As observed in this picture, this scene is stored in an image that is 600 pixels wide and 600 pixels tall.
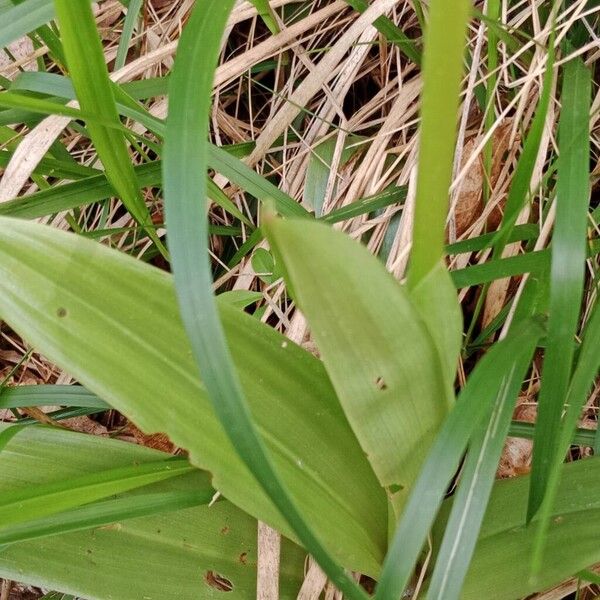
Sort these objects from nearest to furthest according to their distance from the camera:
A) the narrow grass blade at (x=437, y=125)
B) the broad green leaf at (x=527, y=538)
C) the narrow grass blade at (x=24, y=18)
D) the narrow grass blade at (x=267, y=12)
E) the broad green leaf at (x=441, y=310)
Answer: the narrow grass blade at (x=437, y=125) < the broad green leaf at (x=441, y=310) < the broad green leaf at (x=527, y=538) < the narrow grass blade at (x=24, y=18) < the narrow grass blade at (x=267, y=12)

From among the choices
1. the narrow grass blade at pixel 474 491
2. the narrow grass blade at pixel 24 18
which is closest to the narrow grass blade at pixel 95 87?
the narrow grass blade at pixel 24 18

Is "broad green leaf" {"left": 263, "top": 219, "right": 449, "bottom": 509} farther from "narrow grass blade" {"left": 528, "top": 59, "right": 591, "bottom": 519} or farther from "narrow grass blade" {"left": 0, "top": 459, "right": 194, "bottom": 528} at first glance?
"narrow grass blade" {"left": 0, "top": 459, "right": 194, "bottom": 528}

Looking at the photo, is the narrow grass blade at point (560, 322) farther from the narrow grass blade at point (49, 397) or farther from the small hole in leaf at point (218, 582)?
the narrow grass blade at point (49, 397)

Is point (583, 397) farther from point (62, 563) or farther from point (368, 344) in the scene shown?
point (62, 563)

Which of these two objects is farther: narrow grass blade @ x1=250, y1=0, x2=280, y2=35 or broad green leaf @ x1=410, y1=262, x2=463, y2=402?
narrow grass blade @ x1=250, y1=0, x2=280, y2=35

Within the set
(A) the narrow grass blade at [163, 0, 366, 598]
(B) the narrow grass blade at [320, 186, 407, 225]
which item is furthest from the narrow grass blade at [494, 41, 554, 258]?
(A) the narrow grass blade at [163, 0, 366, 598]

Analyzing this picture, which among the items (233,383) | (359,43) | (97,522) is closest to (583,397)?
(233,383)

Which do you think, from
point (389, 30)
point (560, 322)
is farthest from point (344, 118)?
point (560, 322)
